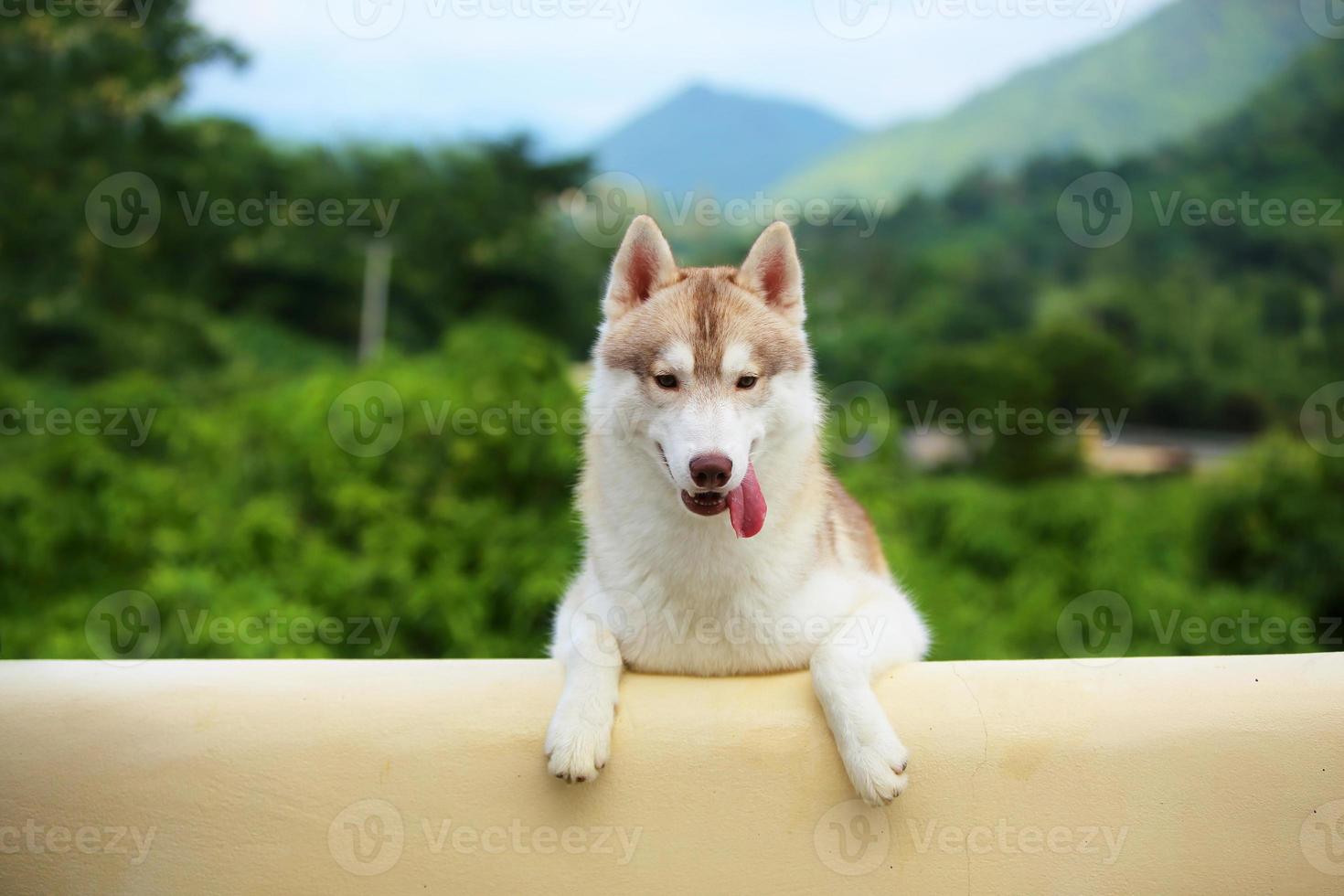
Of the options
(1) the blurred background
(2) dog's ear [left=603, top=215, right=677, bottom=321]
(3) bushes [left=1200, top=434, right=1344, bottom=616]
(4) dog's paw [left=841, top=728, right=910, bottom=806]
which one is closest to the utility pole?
(1) the blurred background

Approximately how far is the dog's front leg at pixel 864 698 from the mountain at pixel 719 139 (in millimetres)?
8159

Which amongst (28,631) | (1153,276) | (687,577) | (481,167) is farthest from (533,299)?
(687,577)

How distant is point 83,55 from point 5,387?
319 centimetres

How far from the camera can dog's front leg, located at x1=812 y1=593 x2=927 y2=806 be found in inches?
89.9

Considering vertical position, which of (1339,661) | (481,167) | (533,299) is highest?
(481,167)

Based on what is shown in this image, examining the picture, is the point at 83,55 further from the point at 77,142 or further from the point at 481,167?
the point at 481,167

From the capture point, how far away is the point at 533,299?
32.7 ft

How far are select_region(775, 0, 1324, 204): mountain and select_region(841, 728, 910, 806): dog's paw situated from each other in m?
9.14

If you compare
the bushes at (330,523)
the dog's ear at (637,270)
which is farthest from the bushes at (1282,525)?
the dog's ear at (637,270)

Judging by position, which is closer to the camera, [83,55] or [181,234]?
[83,55]

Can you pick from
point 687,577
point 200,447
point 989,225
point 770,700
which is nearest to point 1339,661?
point 770,700

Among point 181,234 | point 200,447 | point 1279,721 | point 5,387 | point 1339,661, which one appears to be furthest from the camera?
point 181,234

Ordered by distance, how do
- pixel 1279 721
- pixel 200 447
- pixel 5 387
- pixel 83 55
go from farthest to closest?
1. pixel 83 55
2. pixel 5 387
3. pixel 200 447
4. pixel 1279 721

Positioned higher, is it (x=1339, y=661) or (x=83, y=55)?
(x=83, y=55)
